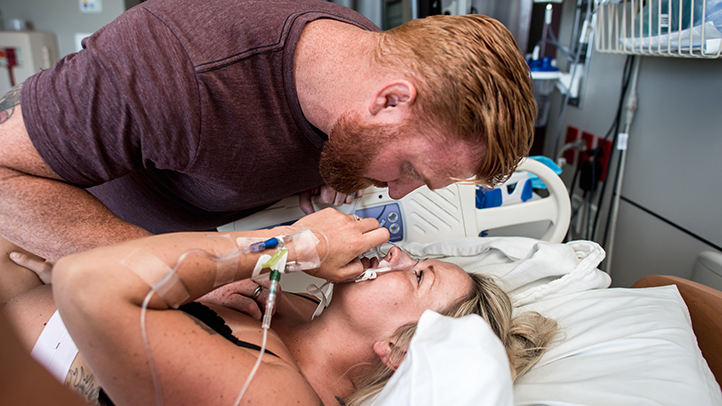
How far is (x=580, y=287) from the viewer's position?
1640mm

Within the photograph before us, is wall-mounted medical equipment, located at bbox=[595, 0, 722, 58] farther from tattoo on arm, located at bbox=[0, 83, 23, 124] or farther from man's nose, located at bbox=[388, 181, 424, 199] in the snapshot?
tattoo on arm, located at bbox=[0, 83, 23, 124]

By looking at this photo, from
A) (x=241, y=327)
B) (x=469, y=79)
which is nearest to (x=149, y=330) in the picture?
(x=241, y=327)

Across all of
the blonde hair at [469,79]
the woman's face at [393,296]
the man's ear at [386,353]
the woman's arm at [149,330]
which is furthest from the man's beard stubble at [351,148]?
the man's ear at [386,353]

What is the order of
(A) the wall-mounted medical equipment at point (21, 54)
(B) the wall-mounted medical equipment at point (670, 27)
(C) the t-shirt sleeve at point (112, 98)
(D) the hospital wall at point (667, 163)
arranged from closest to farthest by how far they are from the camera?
1. (C) the t-shirt sleeve at point (112, 98)
2. (B) the wall-mounted medical equipment at point (670, 27)
3. (D) the hospital wall at point (667, 163)
4. (A) the wall-mounted medical equipment at point (21, 54)

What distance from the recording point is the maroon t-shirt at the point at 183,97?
995 mm

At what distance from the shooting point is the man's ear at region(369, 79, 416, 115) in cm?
105

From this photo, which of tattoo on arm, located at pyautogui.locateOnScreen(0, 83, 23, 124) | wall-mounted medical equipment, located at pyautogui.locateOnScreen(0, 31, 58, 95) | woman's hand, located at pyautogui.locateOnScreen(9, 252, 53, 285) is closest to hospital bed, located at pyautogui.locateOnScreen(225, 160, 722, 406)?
woman's hand, located at pyautogui.locateOnScreen(9, 252, 53, 285)

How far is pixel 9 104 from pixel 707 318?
6.89 ft

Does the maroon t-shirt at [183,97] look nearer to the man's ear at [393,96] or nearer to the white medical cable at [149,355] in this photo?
the man's ear at [393,96]

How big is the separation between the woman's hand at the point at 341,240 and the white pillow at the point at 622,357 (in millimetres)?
567

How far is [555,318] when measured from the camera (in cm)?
154

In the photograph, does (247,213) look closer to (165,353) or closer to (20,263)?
(20,263)

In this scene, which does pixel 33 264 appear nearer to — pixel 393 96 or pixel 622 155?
pixel 393 96

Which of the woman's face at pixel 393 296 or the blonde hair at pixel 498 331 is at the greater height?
the woman's face at pixel 393 296
